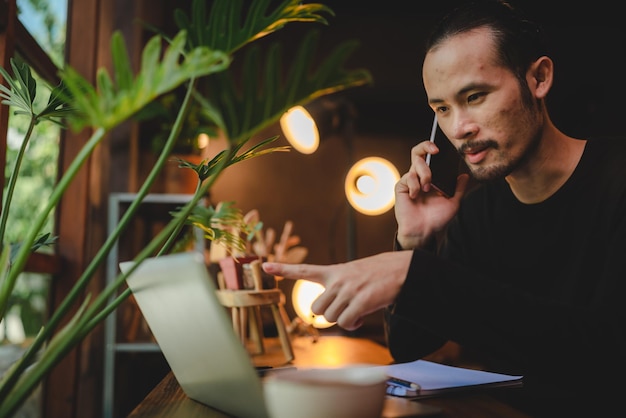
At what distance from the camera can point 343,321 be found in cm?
70

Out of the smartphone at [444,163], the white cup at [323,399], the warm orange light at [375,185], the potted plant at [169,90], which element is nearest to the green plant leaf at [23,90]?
the potted plant at [169,90]

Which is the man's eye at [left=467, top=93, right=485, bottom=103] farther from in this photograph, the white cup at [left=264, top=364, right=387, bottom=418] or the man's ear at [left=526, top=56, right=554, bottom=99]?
the white cup at [left=264, top=364, right=387, bottom=418]

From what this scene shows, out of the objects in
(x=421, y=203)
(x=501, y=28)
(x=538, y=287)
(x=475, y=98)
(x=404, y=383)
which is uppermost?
(x=501, y=28)

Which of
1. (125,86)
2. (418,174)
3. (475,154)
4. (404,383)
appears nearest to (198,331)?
(125,86)

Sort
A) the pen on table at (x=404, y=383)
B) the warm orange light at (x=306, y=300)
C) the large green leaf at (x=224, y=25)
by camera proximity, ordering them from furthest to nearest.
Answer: the warm orange light at (x=306, y=300)
the pen on table at (x=404, y=383)
the large green leaf at (x=224, y=25)

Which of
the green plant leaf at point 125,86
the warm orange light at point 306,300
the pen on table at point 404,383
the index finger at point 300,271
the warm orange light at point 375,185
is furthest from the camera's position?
the warm orange light at point 306,300

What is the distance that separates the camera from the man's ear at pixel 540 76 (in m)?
1.16

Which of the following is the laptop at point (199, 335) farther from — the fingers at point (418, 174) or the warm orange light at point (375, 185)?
the warm orange light at point (375, 185)

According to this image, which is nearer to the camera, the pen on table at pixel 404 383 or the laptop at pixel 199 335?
the laptop at pixel 199 335

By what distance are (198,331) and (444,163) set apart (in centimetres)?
72

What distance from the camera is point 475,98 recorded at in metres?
1.08

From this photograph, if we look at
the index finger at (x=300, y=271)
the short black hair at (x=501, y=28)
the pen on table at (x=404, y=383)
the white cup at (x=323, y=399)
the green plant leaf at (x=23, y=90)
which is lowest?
the pen on table at (x=404, y=383)

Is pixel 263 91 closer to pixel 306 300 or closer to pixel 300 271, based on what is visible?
pixel 300 271

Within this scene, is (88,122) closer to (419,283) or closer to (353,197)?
(419,283)
